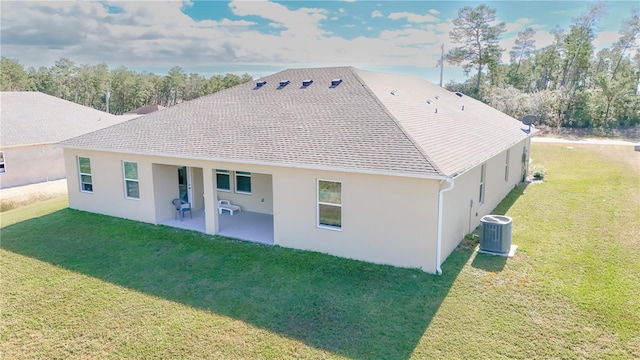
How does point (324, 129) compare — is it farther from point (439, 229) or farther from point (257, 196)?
point (439, 229)

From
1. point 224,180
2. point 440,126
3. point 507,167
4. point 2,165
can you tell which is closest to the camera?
point 440,126

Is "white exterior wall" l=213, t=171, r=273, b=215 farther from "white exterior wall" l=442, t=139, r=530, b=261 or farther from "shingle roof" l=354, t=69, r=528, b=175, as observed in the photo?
"white exterior wall" l=442, t=139, r=530, b=261

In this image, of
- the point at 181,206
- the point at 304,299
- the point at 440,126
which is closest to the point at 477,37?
the point at 440,126

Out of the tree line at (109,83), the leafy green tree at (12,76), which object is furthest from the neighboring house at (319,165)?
the leafy green tree at (12,76)

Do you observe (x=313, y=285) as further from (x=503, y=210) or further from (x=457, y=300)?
(x=503, y=210)

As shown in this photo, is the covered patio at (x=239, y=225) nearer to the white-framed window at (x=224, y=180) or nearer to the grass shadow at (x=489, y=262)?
the white-framed window at (x=224, y=180)
